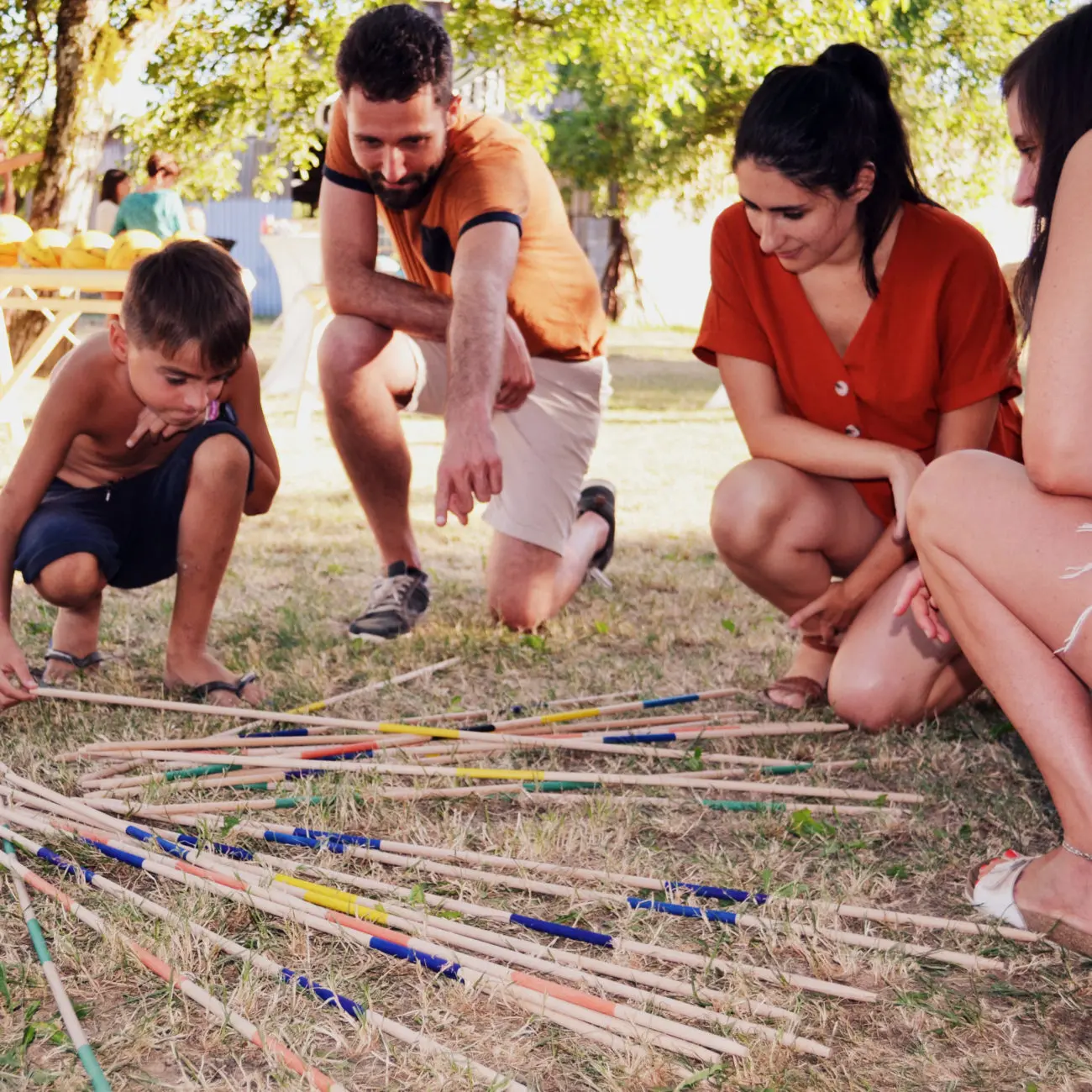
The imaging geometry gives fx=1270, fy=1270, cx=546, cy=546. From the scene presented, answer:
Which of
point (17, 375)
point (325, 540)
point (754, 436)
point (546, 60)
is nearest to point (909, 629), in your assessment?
point (754, 436)

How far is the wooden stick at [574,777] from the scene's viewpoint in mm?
1995

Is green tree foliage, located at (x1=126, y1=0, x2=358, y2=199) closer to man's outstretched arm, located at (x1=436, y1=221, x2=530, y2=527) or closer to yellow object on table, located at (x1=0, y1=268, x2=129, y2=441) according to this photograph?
yellow object on table, located at (x1=0, y1=268, x2=129, y2=441)

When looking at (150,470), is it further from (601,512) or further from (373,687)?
(601,512)

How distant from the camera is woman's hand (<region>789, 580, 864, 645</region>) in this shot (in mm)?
2418

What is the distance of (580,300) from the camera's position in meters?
3.33

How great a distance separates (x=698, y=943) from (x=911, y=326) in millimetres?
1244

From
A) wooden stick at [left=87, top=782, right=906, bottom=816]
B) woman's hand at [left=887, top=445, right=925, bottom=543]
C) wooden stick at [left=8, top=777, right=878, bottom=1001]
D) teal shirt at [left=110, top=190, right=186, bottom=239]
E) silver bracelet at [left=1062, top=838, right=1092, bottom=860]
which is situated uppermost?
teal shirt at [left=110, top=190, right=186, bottom=239]

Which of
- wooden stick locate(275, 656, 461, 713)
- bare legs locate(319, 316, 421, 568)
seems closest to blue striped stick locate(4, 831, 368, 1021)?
wooden stick locate(275, 656, 461, 713)

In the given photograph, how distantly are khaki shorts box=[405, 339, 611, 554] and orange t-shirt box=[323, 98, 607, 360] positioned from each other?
0.19ft

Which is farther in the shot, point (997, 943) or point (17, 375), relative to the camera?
point (17, 375)

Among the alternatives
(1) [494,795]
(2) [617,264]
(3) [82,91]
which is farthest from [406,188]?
(2) [617,264]

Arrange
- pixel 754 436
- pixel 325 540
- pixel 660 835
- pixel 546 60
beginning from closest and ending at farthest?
pixel 660 835 < pixel 754 436 < pixel 325 540 < pixel 546 60

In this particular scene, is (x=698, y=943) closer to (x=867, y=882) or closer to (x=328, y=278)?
(x=867, y=882)

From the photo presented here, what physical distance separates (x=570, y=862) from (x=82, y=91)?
7864 millimetres
